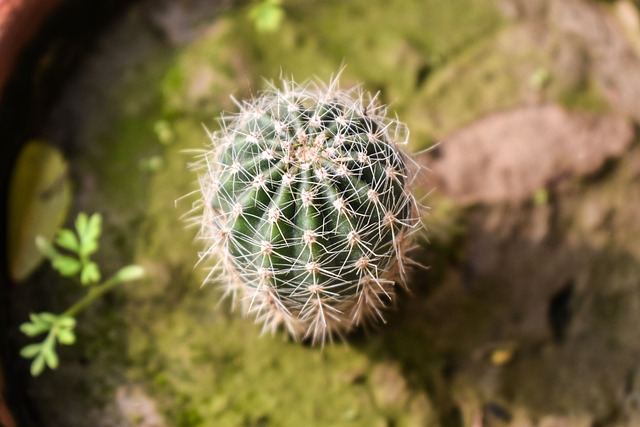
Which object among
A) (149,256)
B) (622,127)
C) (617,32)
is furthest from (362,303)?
(617,32)

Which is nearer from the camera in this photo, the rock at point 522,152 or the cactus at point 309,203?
the cactus at point 309,203

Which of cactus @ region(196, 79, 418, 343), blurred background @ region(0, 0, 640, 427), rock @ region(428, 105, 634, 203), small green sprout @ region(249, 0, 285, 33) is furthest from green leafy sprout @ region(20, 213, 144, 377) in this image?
rock @ region(428, 105, 634, 203)

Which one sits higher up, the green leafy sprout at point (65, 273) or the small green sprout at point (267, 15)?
the small green sprout at point (267, 15)

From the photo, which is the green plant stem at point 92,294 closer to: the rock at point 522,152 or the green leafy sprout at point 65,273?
the green leafy sprout at point 65,273

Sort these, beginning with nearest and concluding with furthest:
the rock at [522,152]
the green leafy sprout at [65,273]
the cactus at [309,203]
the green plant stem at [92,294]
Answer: the cactus at [309,203] < the green leafy sprout at [65,273] < the green plant stem at [92,294] < the rock at [522,152]

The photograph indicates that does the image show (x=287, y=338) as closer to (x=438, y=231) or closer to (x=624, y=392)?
(x=438, y=231)

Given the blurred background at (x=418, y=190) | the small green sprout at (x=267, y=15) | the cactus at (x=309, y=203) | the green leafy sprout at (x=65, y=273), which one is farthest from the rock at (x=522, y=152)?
the green leafy sprout at (x=65, y=273)
